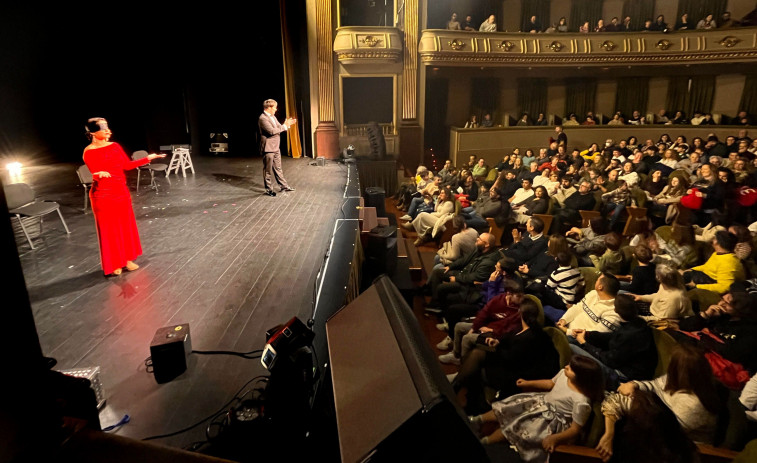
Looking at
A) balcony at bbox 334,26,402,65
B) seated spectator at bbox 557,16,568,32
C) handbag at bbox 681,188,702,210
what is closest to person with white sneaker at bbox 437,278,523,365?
handbag at bbox 681,188,702,210

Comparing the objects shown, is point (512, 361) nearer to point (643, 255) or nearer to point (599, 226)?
point (643, 255)

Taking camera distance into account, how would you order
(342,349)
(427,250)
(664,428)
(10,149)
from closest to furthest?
A: (342,349)
(664,428)
(427,250)
(10,149)

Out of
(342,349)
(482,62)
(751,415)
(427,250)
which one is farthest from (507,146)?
(342,349)

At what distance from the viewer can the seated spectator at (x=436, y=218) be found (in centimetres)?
623

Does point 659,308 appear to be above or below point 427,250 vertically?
above

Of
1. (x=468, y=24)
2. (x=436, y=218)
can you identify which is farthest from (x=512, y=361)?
(x=468, y=24)

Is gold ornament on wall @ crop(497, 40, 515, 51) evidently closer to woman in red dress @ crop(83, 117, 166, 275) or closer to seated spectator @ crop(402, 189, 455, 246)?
seated spectator @ crop(402, 189, 455, 246)

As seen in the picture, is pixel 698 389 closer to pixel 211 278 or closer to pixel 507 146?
pixel 211 278

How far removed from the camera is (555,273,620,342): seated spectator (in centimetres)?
308

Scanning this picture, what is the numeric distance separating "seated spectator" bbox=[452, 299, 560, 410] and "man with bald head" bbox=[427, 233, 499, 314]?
43.2 inches

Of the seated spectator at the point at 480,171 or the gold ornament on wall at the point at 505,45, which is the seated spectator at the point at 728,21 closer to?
the gold ornament on wall at the point at 505,45

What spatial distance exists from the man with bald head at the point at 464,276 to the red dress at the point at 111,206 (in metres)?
2.70

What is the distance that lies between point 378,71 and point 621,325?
29.7 feet

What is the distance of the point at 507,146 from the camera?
1220 cm
